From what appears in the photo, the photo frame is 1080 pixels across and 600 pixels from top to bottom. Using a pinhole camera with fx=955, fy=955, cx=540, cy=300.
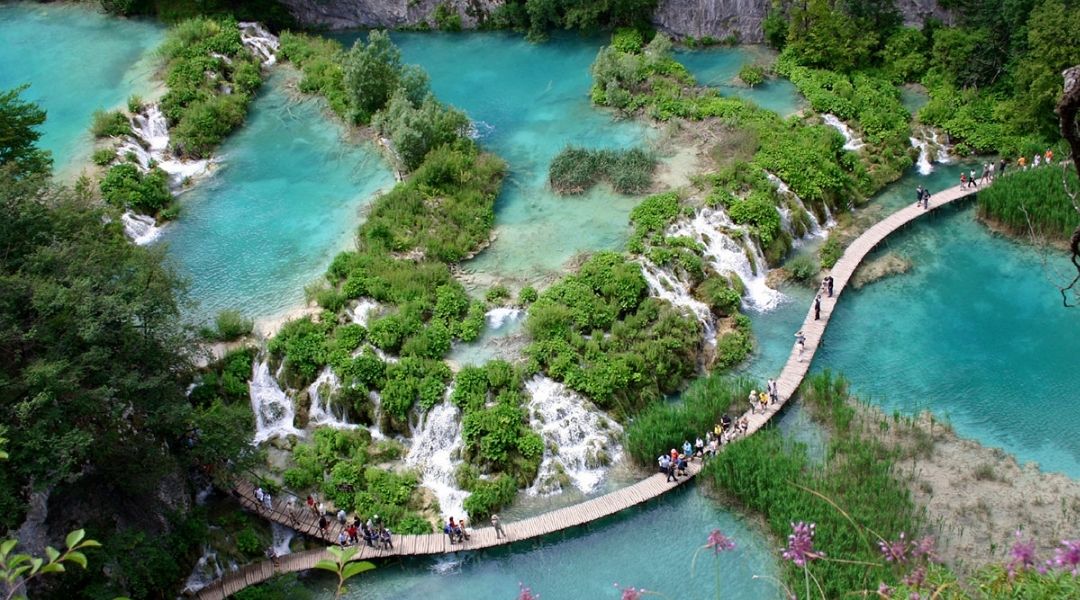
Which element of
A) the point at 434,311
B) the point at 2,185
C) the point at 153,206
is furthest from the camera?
the point at 153,206

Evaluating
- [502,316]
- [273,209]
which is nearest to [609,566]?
[502,316]

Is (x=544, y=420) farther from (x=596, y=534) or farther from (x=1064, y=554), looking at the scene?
(x=1064, y=554)

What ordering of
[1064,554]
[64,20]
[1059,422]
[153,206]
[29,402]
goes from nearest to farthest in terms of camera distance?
[1064,554], [29,402], [1059,422], [153,206], [64,20]

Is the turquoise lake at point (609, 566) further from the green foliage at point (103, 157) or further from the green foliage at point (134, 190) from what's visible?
the green foliage at point (103, 157)

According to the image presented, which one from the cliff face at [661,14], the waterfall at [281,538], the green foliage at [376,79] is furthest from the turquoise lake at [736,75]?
the waterfall at [281,538]

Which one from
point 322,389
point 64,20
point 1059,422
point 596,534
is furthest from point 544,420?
point 64,20

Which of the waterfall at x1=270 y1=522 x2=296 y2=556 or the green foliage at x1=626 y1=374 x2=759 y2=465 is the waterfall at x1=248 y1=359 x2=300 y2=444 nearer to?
the waterfall at x1=270 y1=522 x2=296 y2=556

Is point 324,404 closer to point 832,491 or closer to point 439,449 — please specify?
point 439,449
